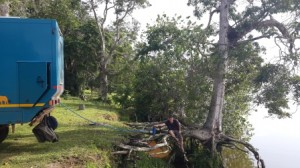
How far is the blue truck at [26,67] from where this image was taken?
9.12 meters

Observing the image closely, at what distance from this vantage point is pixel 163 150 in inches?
596

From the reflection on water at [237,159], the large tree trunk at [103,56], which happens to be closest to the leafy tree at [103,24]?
the large tree trunk at [103,56]

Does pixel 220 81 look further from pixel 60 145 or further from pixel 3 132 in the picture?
pixel 3 132

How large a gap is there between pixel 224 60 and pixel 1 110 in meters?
9.61

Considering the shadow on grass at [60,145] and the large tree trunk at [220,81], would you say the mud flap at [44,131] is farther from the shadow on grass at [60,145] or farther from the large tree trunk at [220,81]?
the large tree trunk at [220,81]

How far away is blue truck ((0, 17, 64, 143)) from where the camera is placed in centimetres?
912

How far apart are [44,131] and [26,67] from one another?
200cm

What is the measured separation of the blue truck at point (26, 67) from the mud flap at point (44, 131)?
0.78 metres

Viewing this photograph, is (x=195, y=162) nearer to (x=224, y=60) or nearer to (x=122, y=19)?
(x=224, y=60)

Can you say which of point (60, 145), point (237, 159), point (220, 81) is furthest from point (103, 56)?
point (60, 145)

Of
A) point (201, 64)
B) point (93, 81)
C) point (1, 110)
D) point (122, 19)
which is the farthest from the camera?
point (93, 81)

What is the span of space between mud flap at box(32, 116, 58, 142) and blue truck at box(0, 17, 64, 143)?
0.78 meters

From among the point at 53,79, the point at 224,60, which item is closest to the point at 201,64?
the point at 224,60

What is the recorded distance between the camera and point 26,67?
9.19 meters
